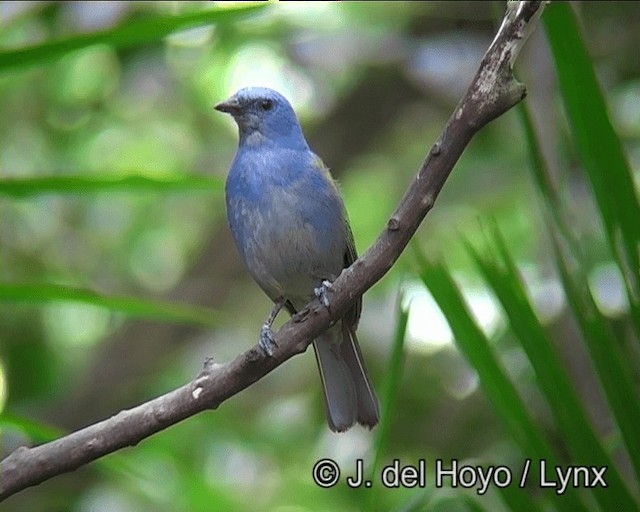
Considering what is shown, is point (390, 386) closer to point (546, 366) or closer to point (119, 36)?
point (546, 366)

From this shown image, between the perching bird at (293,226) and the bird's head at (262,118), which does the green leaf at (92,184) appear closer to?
the perching bird at (293,226)

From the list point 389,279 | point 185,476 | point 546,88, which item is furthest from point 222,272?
point 546,88

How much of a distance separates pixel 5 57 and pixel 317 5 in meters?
2.87

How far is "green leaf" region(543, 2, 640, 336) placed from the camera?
1803 mm

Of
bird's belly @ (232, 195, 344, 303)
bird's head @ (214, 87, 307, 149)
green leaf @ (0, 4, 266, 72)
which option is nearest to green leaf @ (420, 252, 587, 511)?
green leaf @ (0, 4, 266, 72)

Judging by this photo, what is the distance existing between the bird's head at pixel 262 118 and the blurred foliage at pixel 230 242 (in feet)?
1.03

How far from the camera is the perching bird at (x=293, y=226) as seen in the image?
2730 millimetres

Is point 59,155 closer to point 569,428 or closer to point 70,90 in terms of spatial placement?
point 70,90

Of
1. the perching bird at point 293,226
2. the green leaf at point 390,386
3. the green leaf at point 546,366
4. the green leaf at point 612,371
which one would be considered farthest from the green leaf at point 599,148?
the perching bird at point 293,226

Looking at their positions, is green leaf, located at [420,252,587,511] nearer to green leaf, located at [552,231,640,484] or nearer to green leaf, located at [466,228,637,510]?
green leaf, located at [466,228,637,510]

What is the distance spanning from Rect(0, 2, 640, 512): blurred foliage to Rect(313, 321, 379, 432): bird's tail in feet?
0.92

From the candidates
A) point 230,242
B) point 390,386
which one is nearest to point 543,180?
point 390,386

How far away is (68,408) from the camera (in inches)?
170

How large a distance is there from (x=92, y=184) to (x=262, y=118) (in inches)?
49.5
